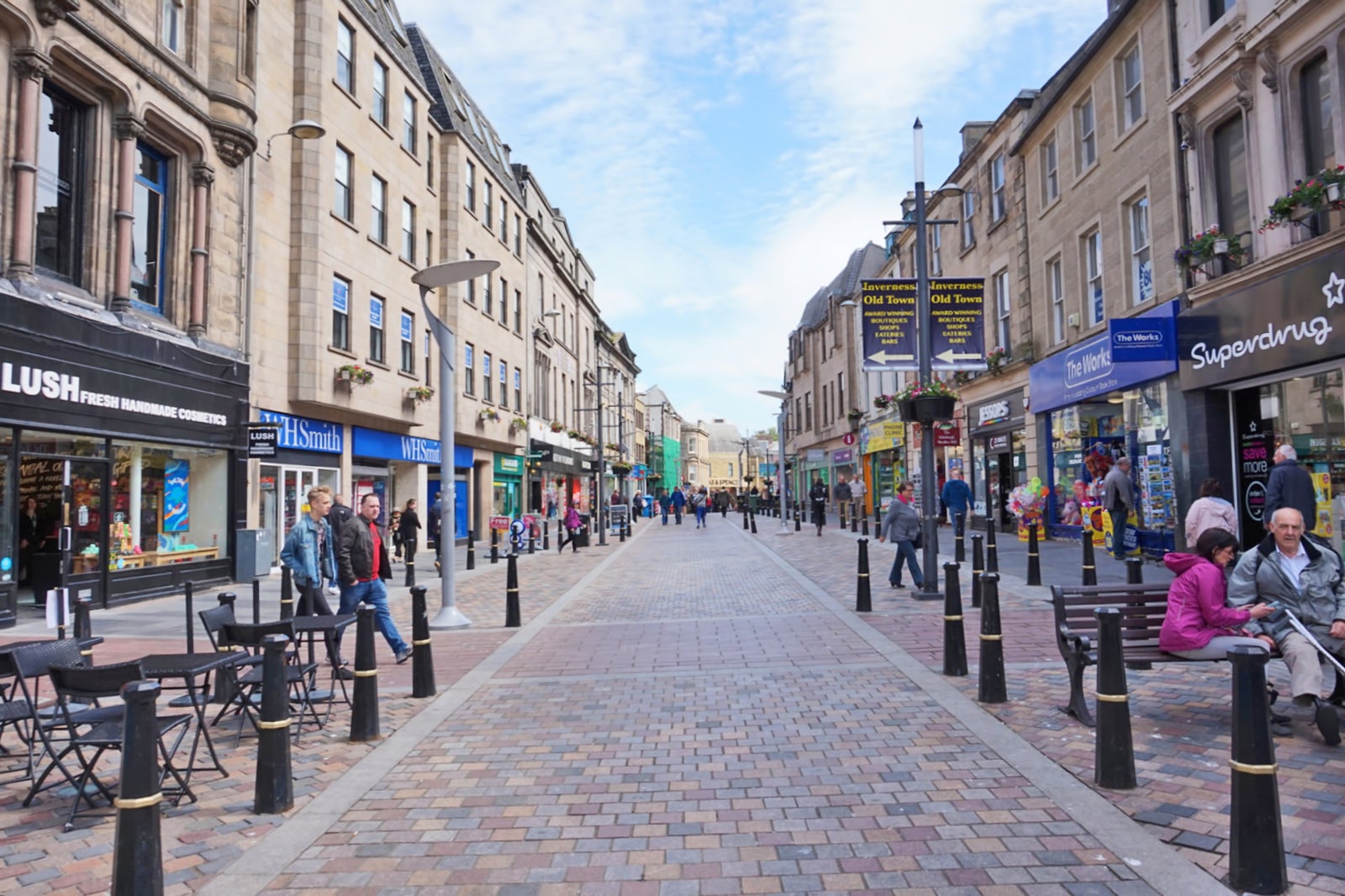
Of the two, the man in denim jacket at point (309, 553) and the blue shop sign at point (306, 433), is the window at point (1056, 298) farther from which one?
the man in denim jacket at point (309, 553)

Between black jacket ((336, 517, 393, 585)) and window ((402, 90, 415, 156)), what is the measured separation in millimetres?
18037

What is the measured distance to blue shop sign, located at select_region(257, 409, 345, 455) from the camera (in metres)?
18.0

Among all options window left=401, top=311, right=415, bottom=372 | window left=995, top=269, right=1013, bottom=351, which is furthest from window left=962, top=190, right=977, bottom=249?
window left=401, top=311, right=415, bottom=372

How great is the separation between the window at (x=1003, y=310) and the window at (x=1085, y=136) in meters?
4.47

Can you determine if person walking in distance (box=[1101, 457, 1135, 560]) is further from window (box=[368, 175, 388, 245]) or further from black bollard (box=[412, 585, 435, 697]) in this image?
window (box=[368, 175, 388, 245])

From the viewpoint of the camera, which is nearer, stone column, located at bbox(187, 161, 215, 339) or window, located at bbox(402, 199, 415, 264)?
stone column, located at bbox(187, 161, 215, 339)

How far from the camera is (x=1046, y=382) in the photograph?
19922 millimetres

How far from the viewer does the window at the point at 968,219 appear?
25.5 meters

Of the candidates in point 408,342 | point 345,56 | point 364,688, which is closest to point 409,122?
point 345,56

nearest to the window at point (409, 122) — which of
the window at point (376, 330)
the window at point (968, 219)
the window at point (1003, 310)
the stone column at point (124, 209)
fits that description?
the window at point (376, 330)

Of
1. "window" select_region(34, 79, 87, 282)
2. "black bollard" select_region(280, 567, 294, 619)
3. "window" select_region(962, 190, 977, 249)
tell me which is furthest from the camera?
"window" select_region(962, 190, 977, 249)

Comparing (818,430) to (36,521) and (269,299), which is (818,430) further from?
(36,521)

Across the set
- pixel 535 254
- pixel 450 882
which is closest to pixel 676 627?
pixel 450 882

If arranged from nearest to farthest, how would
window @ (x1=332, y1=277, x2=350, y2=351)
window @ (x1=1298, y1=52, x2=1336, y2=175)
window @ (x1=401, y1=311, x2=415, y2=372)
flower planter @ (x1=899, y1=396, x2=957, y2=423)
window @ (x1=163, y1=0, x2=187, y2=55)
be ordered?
window @ (x1=1298, y1=52, x2=1336, y2=175) < flower planter @ (x1=899, y1=396, x2=957, y2=423) < window @ (x1=163, y1=0, x2=187, y2=55) < window @ (x1=332, y1=277, x2=350, y2=351) < window @ (x1=401, y1=311, x2=415, y2=372)
